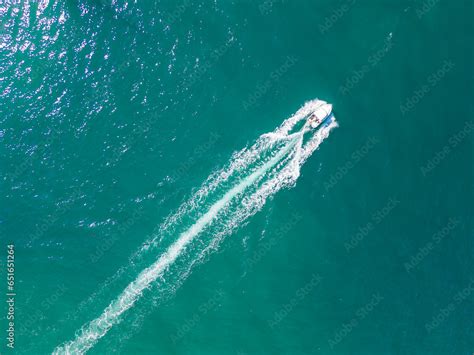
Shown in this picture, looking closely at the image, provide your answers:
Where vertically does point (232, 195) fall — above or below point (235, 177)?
Result: below

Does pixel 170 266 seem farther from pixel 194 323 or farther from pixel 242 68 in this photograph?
pixel 242 68

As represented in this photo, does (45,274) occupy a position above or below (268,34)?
below

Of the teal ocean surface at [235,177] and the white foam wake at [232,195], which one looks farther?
the white foam wake at [232,195]

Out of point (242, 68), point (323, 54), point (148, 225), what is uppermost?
point (242, 68)

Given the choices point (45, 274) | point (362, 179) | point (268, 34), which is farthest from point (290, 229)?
point (45, 274)
